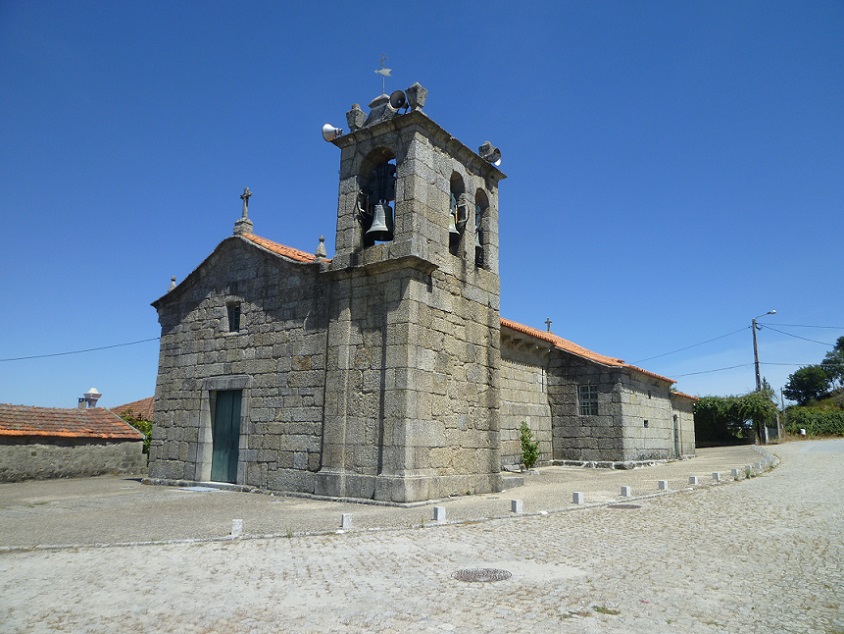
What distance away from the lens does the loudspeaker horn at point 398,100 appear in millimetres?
11609

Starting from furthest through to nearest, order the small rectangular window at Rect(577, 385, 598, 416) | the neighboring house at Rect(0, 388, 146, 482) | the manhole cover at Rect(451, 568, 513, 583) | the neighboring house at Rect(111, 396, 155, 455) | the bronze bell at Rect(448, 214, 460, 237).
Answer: the small rectangular window at Rect(577, 385, 598, 416), the neighboring house at Rect(111, 396, 155, 455), the neighboring house at Rect(0, 388, 146, 482), the bronze bell at Rect(448, 214, 460, 237), the manhole cover at Rect(451, 568, 513, 583)

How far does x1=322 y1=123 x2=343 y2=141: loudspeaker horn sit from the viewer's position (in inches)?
488

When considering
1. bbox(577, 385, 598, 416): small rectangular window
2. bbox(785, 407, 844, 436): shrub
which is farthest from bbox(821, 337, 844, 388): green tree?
bbox(577, 385, 598, 416): small rectangular window

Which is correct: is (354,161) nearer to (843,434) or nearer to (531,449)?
(531,449)

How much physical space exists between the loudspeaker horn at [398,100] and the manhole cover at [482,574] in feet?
29.5

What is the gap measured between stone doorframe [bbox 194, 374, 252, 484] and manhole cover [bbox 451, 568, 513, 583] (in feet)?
28.0

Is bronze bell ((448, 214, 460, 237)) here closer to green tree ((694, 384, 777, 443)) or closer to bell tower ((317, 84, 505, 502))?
bell tower ((317, 84, 505, 502))

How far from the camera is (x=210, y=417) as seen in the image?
13992 millimetres

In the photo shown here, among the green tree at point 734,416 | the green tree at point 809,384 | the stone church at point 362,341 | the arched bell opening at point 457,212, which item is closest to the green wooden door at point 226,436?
the stone church at point 362,341

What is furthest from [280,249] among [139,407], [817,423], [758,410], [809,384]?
[809,384]

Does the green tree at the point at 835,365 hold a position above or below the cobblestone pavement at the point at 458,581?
above

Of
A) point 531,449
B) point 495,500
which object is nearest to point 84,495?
point 495,500

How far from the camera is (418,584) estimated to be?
5031 millimetres

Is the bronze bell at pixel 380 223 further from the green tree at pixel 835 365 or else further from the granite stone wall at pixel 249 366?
the green tree at pixel 835 365
